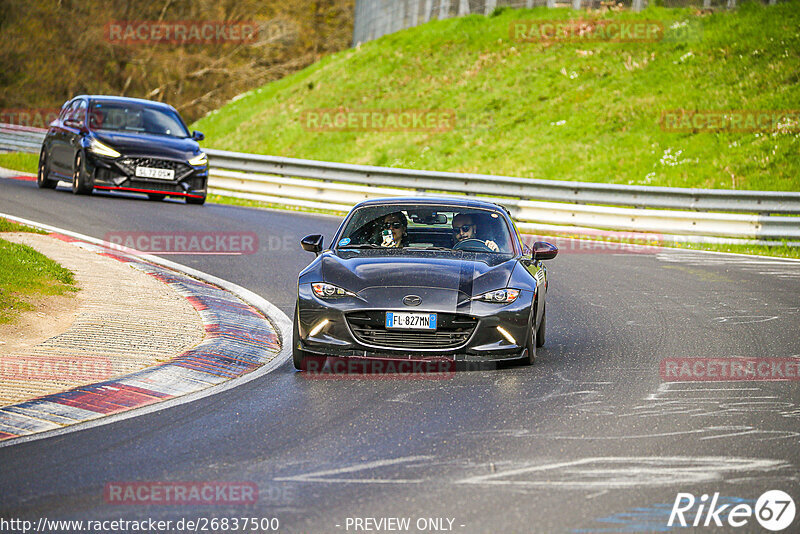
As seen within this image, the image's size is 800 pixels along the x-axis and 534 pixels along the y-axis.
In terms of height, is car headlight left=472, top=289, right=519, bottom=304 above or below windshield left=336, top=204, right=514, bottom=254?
below

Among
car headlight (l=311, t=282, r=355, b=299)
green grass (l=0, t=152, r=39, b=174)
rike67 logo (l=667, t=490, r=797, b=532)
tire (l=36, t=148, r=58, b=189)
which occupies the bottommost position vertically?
green grass (l=0, t=152, r=39, b=174)

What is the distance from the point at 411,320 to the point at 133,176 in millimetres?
12750

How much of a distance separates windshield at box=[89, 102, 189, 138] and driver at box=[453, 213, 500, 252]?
12.4 m

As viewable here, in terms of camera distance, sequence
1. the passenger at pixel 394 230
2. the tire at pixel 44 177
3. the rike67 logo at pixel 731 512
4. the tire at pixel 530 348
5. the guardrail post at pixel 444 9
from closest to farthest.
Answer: the rike67 logo at pixel 731 512 → the tire at pixel 530 348 → the passenger at pixel 394 230 → the tire at pixel 44 177 → the guardrail post at pixel 444 9

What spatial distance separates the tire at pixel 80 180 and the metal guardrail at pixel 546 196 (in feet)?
18.1

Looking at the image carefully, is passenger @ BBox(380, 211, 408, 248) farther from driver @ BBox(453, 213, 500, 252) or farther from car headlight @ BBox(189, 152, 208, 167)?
car headlight @ BBox(189, 152, 208, 167)

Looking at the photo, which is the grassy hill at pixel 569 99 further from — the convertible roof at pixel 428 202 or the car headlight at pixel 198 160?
the convertible roof at pixel 428 202

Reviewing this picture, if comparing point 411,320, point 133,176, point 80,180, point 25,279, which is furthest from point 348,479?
point 80,180

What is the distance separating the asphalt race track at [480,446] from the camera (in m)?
4.98

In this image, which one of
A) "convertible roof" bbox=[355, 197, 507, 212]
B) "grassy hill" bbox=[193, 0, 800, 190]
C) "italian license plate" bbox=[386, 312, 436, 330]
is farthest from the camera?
"grassy hill" bbox=[193, 0, 800, 190]

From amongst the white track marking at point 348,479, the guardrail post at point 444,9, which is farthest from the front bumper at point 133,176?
the guardrail post at point 444,9

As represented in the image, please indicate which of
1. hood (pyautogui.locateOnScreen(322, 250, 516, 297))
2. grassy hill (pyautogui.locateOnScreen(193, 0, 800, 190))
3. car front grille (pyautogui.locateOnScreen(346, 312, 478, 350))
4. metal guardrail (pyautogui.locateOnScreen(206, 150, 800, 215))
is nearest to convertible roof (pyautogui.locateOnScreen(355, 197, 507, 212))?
hood (pyautogui.locateOnScreen(322, 250, 516, 297))

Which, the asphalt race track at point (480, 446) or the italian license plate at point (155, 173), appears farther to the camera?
the italian license plate at point (155, 173)

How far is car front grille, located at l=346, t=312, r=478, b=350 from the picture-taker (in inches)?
322
